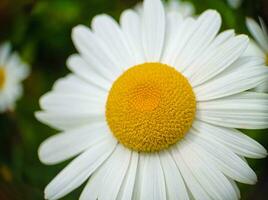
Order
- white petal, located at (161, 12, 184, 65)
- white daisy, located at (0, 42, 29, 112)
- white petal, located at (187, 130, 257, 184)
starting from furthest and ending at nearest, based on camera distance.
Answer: white daisy, located at (0, 42, 29, 112) → white petal, located at (161, 12, 184, 65) → white petal, located at (187, 130, 257, 184)

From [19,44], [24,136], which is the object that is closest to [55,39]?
[19,44]

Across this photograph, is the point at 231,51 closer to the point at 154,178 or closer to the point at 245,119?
the point at 245,119

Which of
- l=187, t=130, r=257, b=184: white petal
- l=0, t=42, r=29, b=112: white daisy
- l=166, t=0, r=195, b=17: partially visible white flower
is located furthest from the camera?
l=0, t=42, r=29, b=112: white daisy

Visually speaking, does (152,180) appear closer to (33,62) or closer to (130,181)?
(130,181)

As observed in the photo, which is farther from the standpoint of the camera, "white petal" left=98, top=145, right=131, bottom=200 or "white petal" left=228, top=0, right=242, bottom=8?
"white petal" left=228, top=0, right=242, bottom=8

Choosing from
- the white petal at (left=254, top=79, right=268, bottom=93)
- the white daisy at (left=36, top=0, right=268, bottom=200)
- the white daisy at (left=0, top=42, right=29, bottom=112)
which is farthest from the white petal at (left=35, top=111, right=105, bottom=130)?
the white daisy at (left=0, top=42, right=29, bottom=112)

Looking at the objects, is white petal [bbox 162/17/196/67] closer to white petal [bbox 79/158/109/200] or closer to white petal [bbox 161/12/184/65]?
white petal [bbox 161/12/184/65]

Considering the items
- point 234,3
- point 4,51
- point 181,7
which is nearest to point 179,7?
point 181,7
